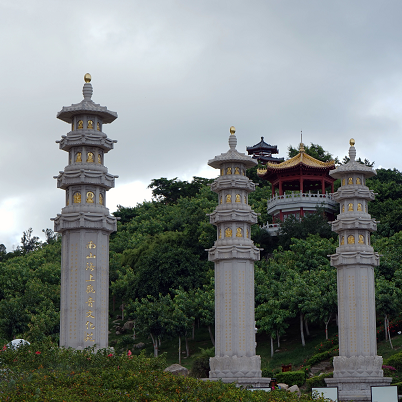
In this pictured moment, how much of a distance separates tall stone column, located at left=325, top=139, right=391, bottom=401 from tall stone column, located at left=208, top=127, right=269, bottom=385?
3.47 m

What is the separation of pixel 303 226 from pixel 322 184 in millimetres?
5167

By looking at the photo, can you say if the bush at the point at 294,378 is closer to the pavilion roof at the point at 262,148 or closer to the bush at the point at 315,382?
the bush at the point at 315,382

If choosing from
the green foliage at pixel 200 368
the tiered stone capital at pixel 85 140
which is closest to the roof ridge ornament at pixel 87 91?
the tiered stone capital at pixel 85 140

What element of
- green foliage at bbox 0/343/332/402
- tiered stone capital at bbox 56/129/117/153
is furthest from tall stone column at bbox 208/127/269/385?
green foliage at bbox 0/343/332/402

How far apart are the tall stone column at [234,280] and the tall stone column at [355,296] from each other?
3.47 meters

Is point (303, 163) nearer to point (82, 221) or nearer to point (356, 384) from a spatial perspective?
point (356, 384)

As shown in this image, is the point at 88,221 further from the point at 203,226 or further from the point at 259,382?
the point at 203,226

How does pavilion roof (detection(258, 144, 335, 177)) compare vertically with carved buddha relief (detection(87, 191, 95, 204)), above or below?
above

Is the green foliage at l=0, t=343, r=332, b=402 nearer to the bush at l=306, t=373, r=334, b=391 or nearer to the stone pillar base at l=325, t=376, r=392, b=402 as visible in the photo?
the stone pillar base at l=325, t=376, r=392, b=402

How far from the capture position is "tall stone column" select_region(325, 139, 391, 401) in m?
26.4

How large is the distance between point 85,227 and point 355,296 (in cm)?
1059

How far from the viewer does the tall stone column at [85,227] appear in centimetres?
2112

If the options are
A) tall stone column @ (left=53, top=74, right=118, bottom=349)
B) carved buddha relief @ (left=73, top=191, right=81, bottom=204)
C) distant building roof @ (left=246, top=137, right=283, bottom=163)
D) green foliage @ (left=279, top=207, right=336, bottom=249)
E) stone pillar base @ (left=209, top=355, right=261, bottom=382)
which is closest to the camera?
tall stone column @ (left=53, top=74, right=118, bottom=349)

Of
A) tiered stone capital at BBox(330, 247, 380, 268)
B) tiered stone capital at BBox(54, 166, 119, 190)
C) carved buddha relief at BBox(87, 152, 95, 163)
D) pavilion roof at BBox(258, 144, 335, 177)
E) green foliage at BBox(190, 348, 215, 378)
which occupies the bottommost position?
green foliage at BBox(190, 348, 215, 378)
